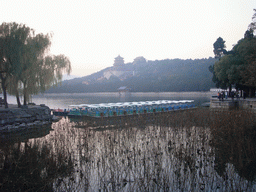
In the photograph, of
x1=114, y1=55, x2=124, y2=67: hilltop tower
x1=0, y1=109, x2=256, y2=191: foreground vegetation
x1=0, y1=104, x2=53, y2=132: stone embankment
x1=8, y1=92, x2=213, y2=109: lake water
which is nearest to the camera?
x1=0, y1=109, x2=256, y2=191: foreground vegetation

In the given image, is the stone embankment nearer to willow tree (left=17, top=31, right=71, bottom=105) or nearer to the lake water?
willow tree (left=17, top=31, right=71, bottom=105)

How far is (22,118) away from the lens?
49.8ft

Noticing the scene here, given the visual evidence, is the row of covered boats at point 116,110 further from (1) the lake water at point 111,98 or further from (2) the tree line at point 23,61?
(1) the lake water at point 111,98

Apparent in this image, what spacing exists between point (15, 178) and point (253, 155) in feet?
19.9

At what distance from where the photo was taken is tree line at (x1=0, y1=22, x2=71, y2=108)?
46.2ft

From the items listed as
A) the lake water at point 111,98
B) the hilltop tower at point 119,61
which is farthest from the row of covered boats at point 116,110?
the hilltop tower at point 119,61

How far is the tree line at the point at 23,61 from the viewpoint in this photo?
46.2 ft

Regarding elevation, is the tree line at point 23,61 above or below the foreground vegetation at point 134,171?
above

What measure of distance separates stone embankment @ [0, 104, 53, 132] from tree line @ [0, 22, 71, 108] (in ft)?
3.03

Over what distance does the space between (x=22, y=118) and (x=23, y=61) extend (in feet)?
12.3

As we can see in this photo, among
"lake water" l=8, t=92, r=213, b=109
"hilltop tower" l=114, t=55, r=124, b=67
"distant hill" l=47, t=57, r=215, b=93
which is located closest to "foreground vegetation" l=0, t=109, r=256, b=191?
"lake water" l=8, t=92, r=213, b=109

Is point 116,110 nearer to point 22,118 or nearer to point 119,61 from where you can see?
point 22,118

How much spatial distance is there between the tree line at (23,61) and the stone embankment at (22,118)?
923mm

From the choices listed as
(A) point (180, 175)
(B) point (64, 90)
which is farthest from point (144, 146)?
(B) point (64, 90)
